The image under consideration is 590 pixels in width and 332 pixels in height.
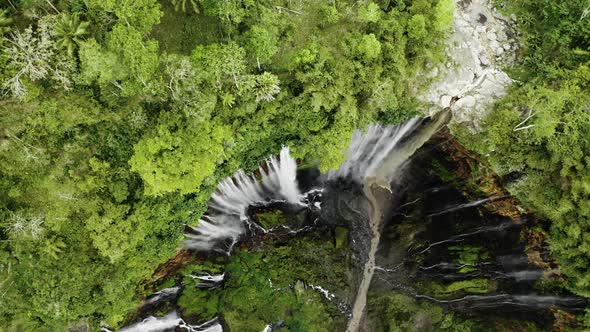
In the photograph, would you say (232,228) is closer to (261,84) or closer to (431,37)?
(261,84)

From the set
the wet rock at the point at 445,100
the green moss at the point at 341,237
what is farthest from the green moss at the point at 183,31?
the green moss at the point at 341,237

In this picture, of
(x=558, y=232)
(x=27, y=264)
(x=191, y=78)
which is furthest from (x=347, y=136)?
(x=27, y=264)

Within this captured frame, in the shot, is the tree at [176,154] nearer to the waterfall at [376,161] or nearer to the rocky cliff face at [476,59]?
the waterfall at [376,161]

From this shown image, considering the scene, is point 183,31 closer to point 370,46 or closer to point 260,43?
point 260,43

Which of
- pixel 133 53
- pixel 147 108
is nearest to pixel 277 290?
pixel 147 108

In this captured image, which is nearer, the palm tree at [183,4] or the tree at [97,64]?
the tree at [97,64]

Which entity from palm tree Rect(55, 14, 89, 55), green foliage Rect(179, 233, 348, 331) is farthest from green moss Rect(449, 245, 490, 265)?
palm tree Rect(55, 14, 89, 55)
